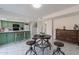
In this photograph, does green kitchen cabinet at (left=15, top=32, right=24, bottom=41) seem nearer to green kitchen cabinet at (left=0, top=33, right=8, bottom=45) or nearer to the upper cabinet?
green kitchen cabinet at (left=0, top=33, right=8, bottom=45)

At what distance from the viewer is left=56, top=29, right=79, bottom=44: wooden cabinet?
5.77 metres

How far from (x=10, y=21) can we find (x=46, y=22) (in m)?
3.23

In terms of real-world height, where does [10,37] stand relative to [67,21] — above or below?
below

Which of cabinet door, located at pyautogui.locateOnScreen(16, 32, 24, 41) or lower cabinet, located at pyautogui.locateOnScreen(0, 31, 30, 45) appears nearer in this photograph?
lower cabinet, located at pyautogui.locateOnScreen(0, 31, 30, 45)

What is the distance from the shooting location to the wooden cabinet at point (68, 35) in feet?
18.9

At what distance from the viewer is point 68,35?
6355mm

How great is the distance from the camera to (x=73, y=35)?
5.95m

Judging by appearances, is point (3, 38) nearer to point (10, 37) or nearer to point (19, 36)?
point (10, 37)

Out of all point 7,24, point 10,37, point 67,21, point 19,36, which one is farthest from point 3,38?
point 67,21

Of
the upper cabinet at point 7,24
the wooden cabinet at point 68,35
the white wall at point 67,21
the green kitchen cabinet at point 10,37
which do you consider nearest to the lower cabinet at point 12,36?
the green kitchen cabinet at point 10,37

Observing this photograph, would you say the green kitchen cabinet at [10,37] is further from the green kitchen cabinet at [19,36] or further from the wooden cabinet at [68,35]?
the wooden cabinet at [68,35]

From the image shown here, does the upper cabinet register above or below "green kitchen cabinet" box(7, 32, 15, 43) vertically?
above

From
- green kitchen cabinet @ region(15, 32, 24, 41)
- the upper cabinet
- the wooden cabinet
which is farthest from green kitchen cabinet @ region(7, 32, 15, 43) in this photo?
the wooden cabinet
